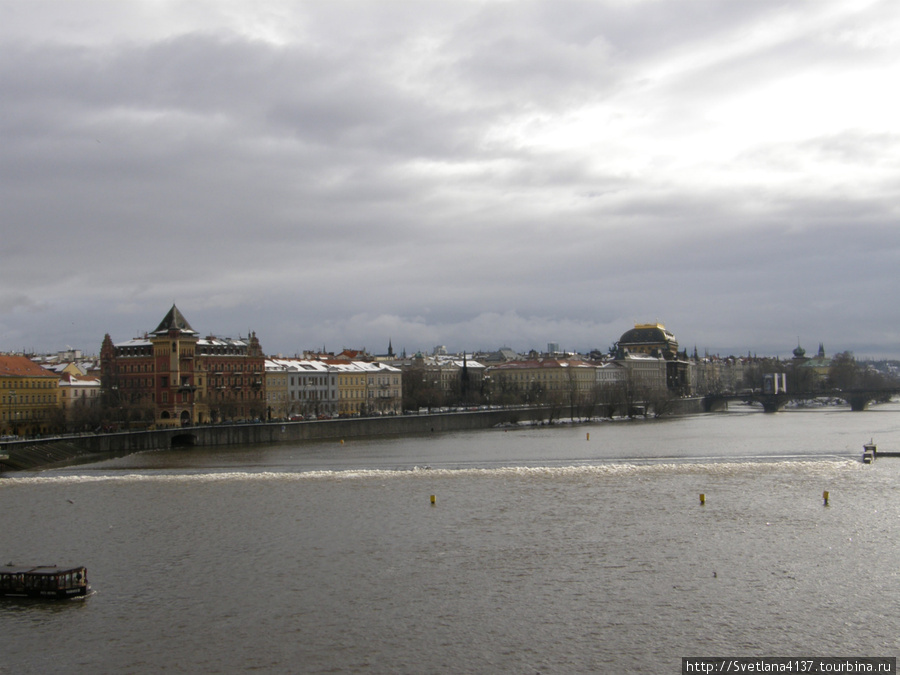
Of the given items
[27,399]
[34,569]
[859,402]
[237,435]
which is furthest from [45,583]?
[859,402]

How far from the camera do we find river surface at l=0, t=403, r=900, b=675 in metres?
24.4

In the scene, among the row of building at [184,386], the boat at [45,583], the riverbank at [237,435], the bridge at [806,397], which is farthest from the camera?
the bridge at [806,397]

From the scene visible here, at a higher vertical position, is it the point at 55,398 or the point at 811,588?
the point at 55,398

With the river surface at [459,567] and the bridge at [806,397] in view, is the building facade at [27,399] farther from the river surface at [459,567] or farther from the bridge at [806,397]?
the bridge at [806,397]

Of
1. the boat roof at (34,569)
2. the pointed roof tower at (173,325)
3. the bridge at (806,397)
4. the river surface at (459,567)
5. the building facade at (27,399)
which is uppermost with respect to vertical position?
the pointed roof tower at (173,325)

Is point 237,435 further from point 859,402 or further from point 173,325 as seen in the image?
point 859,402

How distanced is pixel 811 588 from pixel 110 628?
19.6 meters

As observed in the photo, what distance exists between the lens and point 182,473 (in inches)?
2491

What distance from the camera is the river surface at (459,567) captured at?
24.4 m

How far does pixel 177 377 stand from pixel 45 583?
85.5 m

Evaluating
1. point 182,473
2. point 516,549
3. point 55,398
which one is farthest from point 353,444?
point 516,549

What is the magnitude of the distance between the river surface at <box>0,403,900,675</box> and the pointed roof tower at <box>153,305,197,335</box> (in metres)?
55.0

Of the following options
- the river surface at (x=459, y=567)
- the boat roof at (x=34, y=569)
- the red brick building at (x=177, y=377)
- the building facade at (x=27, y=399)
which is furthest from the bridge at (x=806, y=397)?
the boat roof at (x=34, y=569)

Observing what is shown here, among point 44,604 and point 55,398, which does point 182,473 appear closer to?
point 44,604
